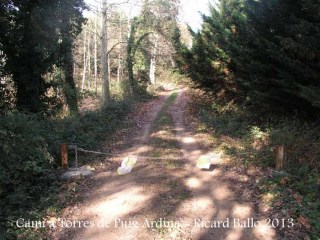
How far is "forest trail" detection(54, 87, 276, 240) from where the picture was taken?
242 inches

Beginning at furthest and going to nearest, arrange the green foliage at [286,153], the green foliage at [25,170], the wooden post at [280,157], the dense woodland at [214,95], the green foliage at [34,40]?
the green foliage at [34,40] → the wooden post at [280,157] → the dense woodland at [214,95] → the green foliage at [286,153] → the green foliage at [25,170]

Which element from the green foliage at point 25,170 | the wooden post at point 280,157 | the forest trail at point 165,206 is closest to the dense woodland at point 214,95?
the green foliage at point 25,170

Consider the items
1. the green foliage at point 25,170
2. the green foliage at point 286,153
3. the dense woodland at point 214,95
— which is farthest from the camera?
the dense woodland at point 214,95

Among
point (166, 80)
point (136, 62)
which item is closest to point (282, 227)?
point (136, 62)

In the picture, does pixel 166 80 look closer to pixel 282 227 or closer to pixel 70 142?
pixel 70 142

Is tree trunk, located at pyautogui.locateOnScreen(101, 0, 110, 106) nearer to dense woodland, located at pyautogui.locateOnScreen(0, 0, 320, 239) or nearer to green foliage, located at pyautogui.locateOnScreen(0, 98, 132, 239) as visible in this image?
dense woodland, located at pyautogui.locateOnScreen(0, 0, 320, 239)

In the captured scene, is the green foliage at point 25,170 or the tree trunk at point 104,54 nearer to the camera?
the green foliage at point 25,170

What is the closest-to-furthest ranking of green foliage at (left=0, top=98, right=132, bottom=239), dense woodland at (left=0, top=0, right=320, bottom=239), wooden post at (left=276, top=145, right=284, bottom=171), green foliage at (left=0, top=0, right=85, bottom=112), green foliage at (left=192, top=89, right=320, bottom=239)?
green foliage at (left=0, top=98, right=132, bottom=239) < green foliage at (left=192, top=89, right=320, bottom=239) < dense woodland at (left=0, top=0, right=320, bottom=239) < wooden post at (left=276, top=145, right=284, bottom=171) < green foliage at (left=0, top=0, right=85, bottom=112)

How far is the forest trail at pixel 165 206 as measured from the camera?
6.15 metres

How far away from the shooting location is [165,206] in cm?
710

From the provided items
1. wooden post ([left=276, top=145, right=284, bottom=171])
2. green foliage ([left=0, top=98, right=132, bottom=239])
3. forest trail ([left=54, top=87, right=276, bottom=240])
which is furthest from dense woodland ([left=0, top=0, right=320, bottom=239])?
forest trail ([left=54, top=87, right=276, bottom=240])

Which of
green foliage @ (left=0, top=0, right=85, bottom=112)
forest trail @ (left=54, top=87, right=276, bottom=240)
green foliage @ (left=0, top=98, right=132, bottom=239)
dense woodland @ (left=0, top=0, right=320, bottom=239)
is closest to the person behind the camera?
forest trail @ (left=54, top=87, right=276, bottom=240)

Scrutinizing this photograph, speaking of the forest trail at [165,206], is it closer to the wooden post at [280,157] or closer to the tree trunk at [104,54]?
the wooden post at [280,157]

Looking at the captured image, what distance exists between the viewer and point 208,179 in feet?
28.4
